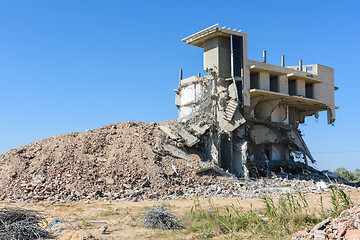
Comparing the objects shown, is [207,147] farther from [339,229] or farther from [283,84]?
[339,229]

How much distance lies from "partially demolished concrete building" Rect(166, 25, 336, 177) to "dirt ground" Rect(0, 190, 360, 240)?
5.74 meters

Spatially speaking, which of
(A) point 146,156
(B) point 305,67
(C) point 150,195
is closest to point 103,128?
(A) point 146,156

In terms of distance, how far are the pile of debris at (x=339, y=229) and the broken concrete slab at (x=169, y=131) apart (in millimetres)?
12779

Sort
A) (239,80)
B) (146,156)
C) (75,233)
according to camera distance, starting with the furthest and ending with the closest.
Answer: (239,80)
(146,156)
(75,233)

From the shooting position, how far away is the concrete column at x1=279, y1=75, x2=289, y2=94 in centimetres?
2123

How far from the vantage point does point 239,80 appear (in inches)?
779

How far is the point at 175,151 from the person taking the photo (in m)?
17.3

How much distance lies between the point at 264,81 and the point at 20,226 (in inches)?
659

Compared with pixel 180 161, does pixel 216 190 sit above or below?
below

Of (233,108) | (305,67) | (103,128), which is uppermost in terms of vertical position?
(305,67)

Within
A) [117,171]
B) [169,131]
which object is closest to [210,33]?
[169,131]

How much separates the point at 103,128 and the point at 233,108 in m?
7.60

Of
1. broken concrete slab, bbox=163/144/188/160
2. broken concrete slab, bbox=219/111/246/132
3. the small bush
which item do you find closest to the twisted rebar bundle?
the small bush

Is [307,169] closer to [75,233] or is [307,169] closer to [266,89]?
[266,89]
